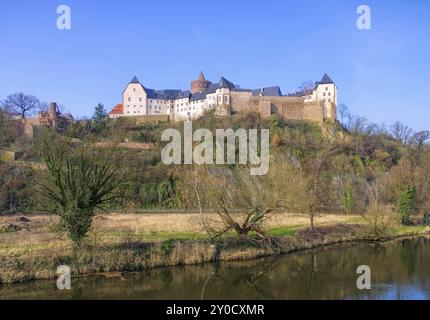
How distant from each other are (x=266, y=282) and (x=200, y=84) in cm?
9128

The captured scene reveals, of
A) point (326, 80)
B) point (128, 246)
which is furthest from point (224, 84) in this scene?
point (128, 246)

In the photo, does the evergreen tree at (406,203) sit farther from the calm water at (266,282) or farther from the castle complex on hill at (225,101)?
the castle complex on hill at (225,101)

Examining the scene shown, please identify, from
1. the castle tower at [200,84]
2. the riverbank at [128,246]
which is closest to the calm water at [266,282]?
the riverbank at [128,246]

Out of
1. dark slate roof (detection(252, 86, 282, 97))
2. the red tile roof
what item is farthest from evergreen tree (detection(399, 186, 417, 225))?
the red tile roof

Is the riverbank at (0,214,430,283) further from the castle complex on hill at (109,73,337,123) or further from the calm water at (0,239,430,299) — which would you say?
the castle complex on hill at (109,73,337,123)

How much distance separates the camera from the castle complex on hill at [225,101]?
88.6m

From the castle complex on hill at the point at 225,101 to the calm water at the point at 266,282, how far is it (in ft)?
211

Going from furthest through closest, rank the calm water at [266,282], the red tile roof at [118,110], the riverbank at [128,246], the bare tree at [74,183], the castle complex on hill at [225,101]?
the red tile roof at [118,110], the castle complex on hill at [225,101], the bare tree at [74,183], the riverbank at [128,246], the calm water at [266,282]

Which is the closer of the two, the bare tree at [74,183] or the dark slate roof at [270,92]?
the bare tree at [74,183]

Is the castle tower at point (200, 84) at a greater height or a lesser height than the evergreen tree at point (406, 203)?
greater

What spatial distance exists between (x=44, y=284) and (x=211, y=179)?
16.2m
